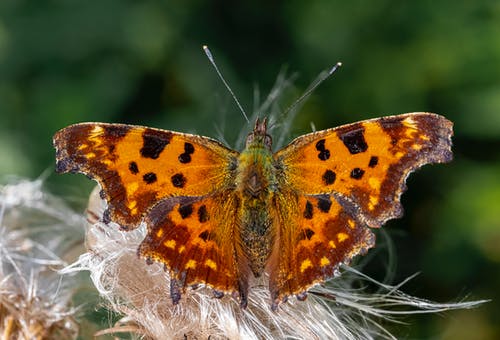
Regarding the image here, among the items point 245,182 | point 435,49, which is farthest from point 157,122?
point 245,182

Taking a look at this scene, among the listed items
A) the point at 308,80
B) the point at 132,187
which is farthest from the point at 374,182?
the point at 308,80

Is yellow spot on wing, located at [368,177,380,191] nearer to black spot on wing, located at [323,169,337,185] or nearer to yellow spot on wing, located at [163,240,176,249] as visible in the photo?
black spot on wing, located at [323,169,337,185]

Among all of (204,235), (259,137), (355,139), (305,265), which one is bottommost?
(305,265)

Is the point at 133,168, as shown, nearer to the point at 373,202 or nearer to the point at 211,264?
the point at 211,264

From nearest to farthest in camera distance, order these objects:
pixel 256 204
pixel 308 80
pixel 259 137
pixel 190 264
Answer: pixel 190 264, pixel 256 204, pixel 259 137, pixel 308 80

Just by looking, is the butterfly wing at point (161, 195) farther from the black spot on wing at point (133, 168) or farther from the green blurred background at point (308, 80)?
the green blurred background at point (308, 80)

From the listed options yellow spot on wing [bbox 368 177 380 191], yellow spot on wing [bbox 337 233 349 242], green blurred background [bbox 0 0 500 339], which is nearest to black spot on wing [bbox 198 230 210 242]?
yellow spot on wing [bbox 337 233 349 242]
